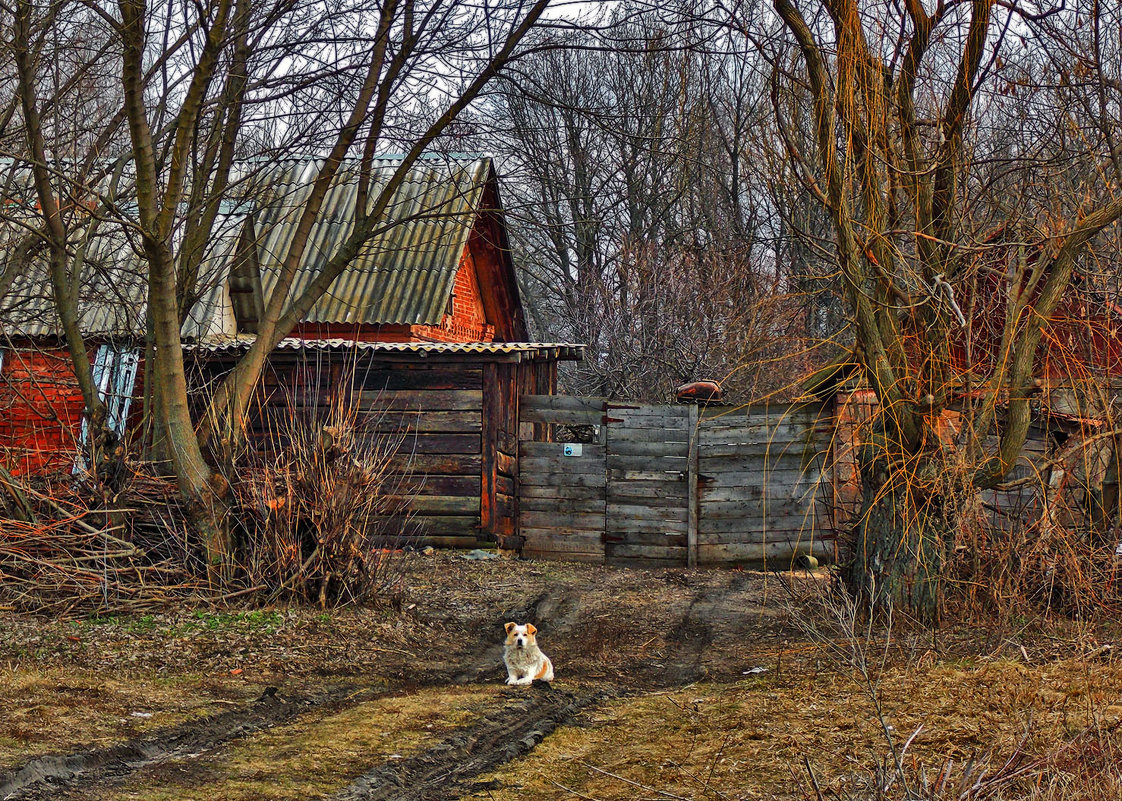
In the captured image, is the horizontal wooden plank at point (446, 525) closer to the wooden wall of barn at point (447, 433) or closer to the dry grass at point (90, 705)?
the wooden wall of barn at point (447, 433)

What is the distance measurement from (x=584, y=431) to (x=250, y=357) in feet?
29.5

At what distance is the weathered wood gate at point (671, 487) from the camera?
501 inches

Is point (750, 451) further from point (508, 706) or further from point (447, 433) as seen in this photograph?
point (508, 706)

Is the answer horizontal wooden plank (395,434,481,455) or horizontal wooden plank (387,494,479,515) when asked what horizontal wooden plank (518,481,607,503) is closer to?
horizontal wooden plank (387,494,479,515)

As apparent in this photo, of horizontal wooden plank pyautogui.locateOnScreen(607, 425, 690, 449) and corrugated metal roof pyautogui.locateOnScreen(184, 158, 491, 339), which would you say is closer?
horizontal wooden plank pyautogui.locateOnScreen(607, 425, 690, 449)

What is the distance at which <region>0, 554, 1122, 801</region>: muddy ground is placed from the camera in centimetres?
453

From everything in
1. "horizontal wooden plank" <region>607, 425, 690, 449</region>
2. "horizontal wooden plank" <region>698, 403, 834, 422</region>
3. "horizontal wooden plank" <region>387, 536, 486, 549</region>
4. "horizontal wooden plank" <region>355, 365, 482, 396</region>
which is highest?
"horizontal wooden plank" <region>355, 365, 482, 396</region>

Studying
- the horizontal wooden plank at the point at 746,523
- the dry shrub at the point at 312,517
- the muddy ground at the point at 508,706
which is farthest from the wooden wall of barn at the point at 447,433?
the dry shrub at the point at 312,517

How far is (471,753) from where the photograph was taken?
17.0 ft

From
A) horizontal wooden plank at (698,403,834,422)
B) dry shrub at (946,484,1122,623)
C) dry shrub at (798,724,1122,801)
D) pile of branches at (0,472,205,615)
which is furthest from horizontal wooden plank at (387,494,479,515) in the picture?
dry shrub at (798,724,1122,801)

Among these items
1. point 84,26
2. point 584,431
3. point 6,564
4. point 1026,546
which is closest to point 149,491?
point 6,564

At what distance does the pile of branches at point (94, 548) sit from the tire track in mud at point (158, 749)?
7.05 feet

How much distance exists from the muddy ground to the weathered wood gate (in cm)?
351

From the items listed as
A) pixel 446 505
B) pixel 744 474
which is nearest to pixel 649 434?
pixel 744 474
